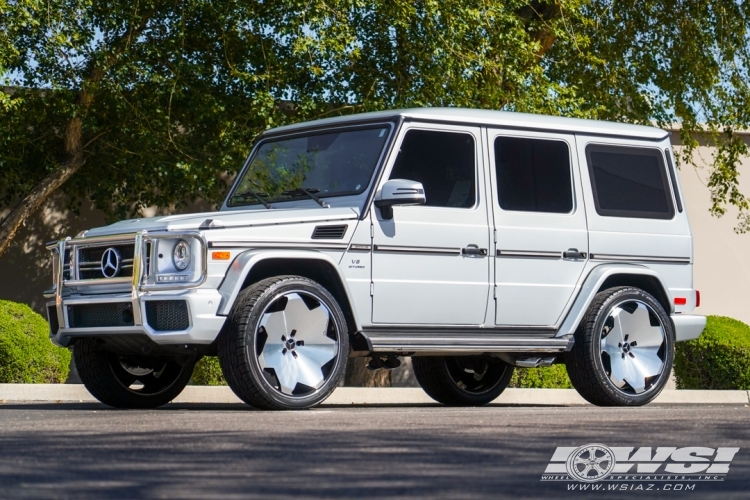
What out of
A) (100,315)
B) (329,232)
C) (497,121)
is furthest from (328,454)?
(497,121)

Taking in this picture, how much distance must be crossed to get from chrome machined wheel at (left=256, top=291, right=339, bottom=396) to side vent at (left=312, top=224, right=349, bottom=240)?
421 mm

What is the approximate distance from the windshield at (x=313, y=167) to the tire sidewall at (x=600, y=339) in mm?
2260

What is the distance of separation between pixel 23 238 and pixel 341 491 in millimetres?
13822

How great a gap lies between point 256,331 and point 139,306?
811 mm

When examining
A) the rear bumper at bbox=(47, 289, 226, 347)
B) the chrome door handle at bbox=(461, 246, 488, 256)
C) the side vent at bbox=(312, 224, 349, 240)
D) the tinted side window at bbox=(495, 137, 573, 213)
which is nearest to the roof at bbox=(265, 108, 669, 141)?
the tinted side window at bbox=(495, 137, 573, 213)

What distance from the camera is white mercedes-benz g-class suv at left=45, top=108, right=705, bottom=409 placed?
8.56 meters

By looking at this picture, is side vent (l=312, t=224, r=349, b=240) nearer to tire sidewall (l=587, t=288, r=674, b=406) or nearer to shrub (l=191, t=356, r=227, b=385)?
tire sidewall (l=587, t=288, r=674, b=406)

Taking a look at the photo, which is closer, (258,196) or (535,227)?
(535,227)

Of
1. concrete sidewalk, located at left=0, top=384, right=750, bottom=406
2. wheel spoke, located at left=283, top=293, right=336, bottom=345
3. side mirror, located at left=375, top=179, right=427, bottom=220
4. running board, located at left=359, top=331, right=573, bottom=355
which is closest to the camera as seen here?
wheel spoke, located at left=283, top=293, right=336, bottom=345

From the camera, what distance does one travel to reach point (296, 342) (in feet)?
28.7

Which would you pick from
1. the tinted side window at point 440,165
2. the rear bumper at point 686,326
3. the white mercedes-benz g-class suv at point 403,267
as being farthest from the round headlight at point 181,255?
the rear bumper at point 686,326

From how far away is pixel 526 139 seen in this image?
33.6ft

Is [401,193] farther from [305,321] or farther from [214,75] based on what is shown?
[214,75]

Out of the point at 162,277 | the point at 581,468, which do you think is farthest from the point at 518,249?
Answer: the point at 581,468
